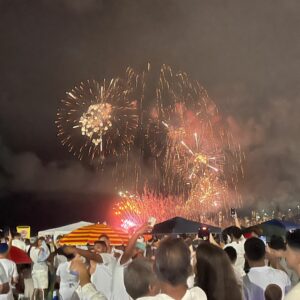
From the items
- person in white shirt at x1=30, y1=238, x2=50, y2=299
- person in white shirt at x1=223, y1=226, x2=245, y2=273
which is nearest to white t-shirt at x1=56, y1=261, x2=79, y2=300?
person in white shirt at x1=223, y1=226, x2=245, y2=273

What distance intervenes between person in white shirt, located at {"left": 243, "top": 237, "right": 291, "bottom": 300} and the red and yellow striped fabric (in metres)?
8.26

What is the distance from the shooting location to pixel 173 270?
3.62m

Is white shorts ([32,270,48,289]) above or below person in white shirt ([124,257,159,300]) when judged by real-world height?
above

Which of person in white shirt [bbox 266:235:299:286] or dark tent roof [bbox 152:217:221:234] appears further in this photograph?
dark tent roof [bbox 152:217:221:234]

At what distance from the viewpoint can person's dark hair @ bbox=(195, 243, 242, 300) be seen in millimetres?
4055

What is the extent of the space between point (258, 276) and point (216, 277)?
5.90ft

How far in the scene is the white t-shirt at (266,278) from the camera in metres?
5.65

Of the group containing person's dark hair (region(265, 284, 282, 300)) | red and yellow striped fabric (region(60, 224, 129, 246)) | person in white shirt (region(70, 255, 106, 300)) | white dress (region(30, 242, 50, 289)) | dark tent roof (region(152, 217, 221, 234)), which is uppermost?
dark tent roof (region(152, 217, 221, 234))

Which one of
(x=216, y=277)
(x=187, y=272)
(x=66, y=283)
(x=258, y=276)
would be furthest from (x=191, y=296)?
(x=66, y=283)

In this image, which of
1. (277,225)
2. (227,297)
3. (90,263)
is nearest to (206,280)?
(227,297)

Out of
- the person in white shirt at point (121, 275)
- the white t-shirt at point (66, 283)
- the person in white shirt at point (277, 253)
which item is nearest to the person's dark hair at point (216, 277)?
the person in white shirt at point (121, 275)

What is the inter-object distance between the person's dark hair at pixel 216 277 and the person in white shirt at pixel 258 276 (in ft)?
5.37

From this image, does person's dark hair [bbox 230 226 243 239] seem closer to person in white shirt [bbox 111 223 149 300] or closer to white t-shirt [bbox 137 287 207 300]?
person in white shirt [bbox 111 223 149 300]

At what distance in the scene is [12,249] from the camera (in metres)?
11.2
